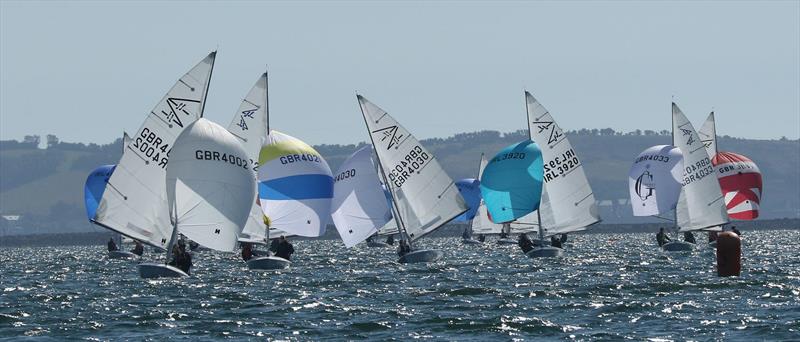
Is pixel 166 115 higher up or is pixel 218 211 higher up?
pixel 166 115

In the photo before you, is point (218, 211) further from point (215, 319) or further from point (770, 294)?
point (770, 294)

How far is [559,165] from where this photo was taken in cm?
7331

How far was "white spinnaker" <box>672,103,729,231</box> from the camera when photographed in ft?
265

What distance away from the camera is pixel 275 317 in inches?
1393

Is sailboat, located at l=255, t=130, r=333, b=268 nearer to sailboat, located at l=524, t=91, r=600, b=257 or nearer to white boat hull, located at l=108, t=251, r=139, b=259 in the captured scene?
sailboat, located at l=524, t=91, r=600, b=257

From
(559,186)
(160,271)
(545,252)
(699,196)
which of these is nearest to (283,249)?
(160,271)

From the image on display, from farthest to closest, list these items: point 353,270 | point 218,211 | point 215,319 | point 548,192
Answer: point 548,192 < point 353,270 < point 218,211 < point 215,319

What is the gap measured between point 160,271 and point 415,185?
588 inches

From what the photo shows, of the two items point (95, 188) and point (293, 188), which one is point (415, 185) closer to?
point (293, 188)

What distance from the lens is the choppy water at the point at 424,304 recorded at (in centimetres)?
3153

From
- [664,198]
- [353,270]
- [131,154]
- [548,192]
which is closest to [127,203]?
[131,154]

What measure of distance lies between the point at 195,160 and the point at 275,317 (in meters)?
16.6

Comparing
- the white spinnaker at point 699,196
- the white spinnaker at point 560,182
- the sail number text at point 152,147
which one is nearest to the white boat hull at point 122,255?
the white spinnaker at point 560,182

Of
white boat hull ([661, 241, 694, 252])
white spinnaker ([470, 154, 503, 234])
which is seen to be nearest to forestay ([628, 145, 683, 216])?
white boat hull ([661, 241, 694, 252])
